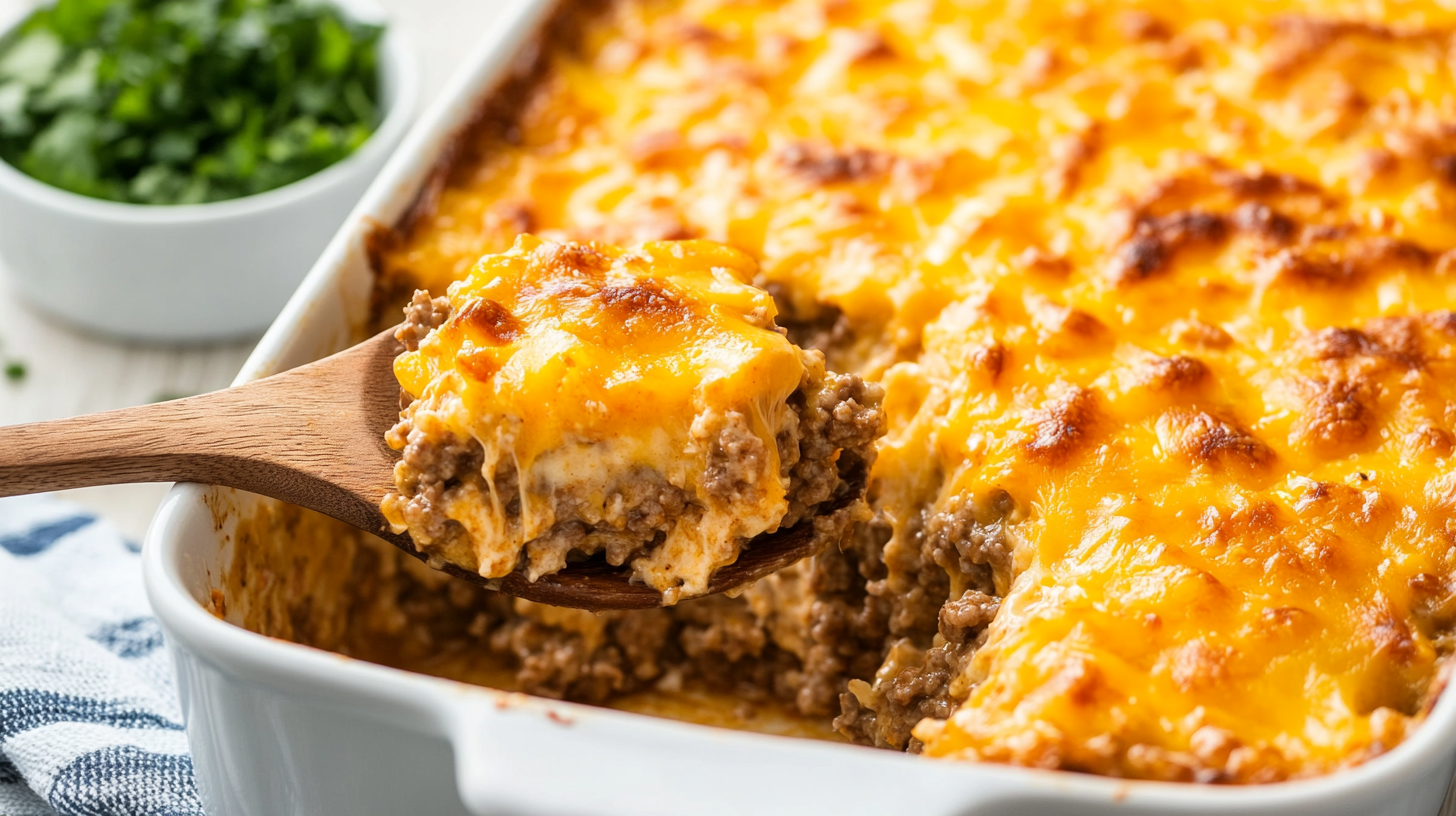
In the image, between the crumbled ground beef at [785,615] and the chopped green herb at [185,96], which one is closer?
the crumbled ground beef at [785,615]

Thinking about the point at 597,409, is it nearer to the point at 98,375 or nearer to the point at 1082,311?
the point at 1082,311

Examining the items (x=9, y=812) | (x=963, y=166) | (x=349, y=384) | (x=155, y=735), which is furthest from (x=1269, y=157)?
(x=9, y=812)

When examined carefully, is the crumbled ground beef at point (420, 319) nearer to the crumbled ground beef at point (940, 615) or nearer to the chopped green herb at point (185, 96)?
Answer: the crumbled ground beef at point (940, 615)

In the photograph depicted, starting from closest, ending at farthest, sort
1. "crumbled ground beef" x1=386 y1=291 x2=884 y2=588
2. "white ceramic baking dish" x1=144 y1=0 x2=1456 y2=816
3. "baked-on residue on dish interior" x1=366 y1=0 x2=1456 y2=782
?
"white ceramic baking dish" x1=144 y1=0 x2=1456 y2=816 < "baked-on residue on dish interior" x1=366 y1=0 x2=1456 y2=782 < "crumbled ground beef" x1=386 y1=291 x2=884 y2=588

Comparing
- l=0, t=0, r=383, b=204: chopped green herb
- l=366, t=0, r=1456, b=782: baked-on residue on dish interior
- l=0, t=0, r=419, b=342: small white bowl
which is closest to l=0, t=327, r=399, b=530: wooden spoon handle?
l=366, t=0, r=1456, b=782: baked-on residue on dish interior

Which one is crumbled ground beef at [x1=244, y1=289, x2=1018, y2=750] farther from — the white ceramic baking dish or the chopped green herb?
the chopped green herb

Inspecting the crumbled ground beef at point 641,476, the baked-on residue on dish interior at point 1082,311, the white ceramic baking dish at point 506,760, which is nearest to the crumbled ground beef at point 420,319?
the crumbled ground beef at point 641,476

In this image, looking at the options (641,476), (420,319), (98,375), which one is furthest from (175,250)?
(641,476)
